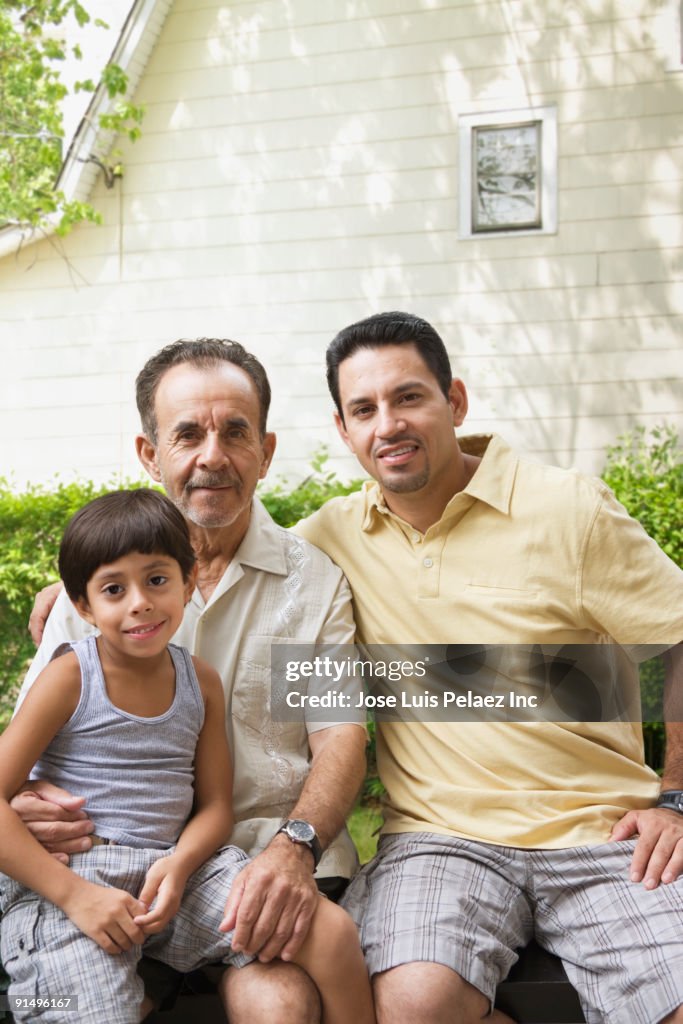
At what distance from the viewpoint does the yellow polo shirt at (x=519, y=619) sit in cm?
218

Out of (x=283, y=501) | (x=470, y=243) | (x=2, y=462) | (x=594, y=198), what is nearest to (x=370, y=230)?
(x=470, y=243)

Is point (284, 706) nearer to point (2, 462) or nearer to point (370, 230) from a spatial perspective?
point (370, 230)

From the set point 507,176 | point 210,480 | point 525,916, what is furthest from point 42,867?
point 507,176

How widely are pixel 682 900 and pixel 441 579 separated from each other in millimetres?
825

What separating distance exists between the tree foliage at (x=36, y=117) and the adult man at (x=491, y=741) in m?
4.56

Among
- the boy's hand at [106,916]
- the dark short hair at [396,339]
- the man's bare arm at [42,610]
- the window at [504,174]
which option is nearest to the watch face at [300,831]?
the boy's hand at [106,916]

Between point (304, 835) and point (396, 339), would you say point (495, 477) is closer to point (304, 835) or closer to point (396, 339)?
point (396, 339)

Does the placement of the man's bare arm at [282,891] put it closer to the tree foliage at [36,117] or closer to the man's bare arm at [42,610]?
the man's bare arm at [42,610]

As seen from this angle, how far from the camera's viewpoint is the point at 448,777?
2.22m

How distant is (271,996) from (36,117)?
6.57m

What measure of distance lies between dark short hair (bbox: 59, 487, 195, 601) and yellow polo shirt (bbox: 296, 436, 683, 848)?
0.62m

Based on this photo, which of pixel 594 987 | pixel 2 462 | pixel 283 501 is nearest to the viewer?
pixel 594 987

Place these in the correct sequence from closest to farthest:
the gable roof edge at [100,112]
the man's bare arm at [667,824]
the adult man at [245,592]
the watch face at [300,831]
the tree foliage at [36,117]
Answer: the watch face at [300,831] < the man's bare arm at [667,824] < the adult man at [245,592] < the tree foliage at [36,117] < the gable roof edge at [100,112]

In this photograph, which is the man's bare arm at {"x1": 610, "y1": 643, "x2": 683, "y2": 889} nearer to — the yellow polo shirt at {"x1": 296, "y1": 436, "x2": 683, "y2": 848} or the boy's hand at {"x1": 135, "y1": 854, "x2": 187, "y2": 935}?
the yellow polo shirt at {"x1": 296, "y1": 436, "x2": 683, "y2": 848}
